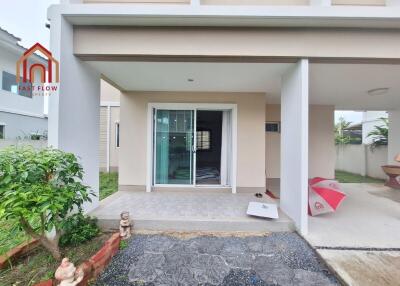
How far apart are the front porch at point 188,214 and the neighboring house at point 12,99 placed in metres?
5.29

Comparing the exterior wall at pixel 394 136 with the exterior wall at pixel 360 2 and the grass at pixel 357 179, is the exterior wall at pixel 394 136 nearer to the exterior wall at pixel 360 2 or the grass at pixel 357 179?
the grass at pixel 357 179

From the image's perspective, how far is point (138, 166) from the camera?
196 inches

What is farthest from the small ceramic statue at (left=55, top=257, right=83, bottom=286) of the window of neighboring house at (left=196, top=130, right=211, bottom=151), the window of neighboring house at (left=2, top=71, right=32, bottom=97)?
the window of neighboring house at (left=2, top=71, right=32, bottom=97)

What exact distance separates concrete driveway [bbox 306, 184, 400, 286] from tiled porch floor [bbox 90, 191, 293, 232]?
1.94 ft

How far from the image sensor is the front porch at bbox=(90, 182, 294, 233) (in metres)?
3.15

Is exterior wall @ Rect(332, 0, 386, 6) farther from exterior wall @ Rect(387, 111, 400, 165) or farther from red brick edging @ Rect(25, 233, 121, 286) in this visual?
exterior wall @ Rect(387, 111, 400, 165)

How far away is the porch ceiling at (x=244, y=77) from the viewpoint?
3359 millimetres

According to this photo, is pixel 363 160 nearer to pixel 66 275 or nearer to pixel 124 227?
pixel 124 227

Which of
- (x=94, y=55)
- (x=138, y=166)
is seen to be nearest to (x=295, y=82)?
(x=94, y=55)

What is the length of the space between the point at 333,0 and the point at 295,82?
4.53 feet

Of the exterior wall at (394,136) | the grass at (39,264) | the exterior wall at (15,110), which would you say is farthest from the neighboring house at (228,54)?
the exterior wall at (15,110)

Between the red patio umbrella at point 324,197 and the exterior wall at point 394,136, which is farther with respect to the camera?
the exterior wall at point 394,136

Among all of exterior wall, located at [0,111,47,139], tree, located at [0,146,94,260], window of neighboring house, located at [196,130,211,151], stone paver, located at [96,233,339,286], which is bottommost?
stone paver, located at [96,233,339,286]

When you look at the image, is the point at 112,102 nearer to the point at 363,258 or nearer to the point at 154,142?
the point at 154,142
